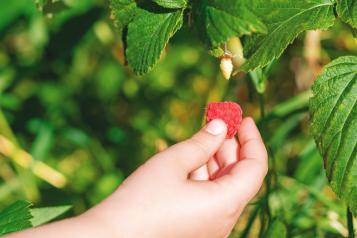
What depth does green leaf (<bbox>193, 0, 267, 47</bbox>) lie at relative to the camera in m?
0.71

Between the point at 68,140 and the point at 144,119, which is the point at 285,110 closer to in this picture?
the point at 144,119

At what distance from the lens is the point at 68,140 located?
6.52 feet

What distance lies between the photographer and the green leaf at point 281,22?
0.80 m

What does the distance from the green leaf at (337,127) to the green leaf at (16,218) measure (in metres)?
0.44

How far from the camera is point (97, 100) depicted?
2.06 metres

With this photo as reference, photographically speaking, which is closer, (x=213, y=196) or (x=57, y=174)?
(x=213, y=196)

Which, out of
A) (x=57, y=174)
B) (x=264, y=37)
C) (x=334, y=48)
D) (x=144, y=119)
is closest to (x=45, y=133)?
(x=57, y=174)

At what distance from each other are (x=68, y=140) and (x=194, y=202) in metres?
1.22

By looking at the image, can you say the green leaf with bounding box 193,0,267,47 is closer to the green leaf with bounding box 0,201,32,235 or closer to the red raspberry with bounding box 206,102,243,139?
the red raspberry with bounding box 206,102,243,139

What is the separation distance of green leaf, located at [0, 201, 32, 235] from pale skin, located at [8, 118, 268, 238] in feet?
0.38

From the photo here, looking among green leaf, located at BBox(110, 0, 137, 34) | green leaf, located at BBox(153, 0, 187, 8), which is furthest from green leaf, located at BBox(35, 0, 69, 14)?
green leaf, located at BBox(153, 0, 187, 8)

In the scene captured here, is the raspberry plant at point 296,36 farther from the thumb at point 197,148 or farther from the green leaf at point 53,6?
the green leaf at point 53,6

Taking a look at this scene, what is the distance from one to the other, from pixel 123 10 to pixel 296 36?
0.86ft

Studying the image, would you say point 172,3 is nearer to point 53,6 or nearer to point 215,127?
point 215,127
